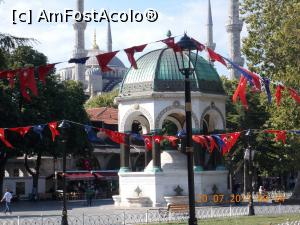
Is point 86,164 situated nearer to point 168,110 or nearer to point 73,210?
point 73,210

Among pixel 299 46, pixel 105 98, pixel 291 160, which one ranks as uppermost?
pixel 105 98

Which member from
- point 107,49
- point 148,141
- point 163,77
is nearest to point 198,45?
point 148,141

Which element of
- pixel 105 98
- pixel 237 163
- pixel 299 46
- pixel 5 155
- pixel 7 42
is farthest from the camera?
pixel 105 98

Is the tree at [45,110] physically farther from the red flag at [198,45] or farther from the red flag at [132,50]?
the red flag at [198,45]

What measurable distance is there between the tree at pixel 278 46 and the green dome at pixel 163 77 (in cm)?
246

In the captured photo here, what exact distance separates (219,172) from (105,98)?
5230 cm

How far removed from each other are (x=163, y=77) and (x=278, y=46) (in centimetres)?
575

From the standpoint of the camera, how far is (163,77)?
99.3 ft

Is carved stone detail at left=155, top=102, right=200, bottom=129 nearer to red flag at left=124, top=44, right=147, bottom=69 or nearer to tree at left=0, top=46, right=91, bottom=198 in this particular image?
tree at left=0, top=46, right=91, bottom=198

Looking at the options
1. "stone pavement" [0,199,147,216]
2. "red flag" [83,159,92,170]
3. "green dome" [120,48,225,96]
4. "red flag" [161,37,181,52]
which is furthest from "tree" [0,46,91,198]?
"red flag" [161,37,181,52]

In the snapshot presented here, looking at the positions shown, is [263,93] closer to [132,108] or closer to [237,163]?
[132,108]

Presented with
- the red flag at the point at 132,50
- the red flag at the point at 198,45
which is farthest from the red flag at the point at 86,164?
the red flag at the point at 198,45

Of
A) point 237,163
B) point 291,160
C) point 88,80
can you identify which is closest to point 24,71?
point 291,160

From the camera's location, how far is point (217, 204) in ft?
98.9
